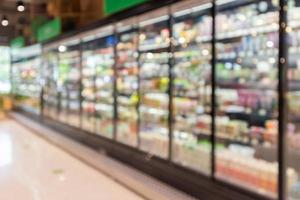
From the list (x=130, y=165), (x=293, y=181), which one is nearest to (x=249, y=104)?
(x=293, y=181)

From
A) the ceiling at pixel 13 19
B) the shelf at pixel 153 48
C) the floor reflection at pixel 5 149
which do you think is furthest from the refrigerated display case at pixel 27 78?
the shelf at pixel 153 48

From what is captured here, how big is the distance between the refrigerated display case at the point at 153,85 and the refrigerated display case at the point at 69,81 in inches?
105

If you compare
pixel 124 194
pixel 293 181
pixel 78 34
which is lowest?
pixel 124 194

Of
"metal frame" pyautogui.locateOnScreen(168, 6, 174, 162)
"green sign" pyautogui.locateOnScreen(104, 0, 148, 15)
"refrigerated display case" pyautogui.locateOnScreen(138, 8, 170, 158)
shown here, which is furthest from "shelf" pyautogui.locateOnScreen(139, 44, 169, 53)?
"green sign" pyautogui.locateOnScreen(104, 0, 148, 15)

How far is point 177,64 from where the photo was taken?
5.06m

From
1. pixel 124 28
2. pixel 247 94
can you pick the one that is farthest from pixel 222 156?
pixel 124 28

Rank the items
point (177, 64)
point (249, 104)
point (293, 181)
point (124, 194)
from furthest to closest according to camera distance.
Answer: point (177, 64) < point (124, 194) < point (249, 104) < point (293, 181)

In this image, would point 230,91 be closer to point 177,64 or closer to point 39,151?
point 177,64

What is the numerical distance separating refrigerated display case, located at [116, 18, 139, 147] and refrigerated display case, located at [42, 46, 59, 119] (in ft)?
12.5

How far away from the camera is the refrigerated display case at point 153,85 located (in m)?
5.42

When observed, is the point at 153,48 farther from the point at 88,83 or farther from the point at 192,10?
the point at 88,83

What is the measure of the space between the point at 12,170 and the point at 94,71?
267 cm

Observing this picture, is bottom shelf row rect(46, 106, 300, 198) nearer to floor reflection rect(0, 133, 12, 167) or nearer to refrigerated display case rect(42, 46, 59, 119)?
floor reflection rect(0, 133, 12, 167)

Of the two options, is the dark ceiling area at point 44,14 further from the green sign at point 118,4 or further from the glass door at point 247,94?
the glass door at point 247,94
